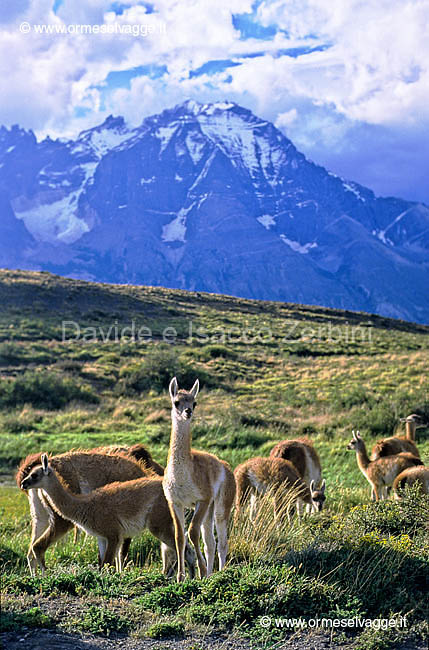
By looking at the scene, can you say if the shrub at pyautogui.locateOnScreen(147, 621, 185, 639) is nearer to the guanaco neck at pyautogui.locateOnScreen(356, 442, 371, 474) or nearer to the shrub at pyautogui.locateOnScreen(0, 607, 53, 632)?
the shrub at pyautogui.locateOnScreen(0, 607, 53, 632)

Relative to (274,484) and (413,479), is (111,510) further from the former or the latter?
(413,479)

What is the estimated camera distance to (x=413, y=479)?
8.98 meters

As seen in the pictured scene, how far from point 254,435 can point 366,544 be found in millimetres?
10429

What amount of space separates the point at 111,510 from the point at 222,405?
1705cm

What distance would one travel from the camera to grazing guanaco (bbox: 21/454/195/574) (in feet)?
21.5

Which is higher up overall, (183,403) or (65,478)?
(183,403)

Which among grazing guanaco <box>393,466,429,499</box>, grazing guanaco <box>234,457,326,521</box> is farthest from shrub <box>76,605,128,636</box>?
grazing guanaco <box>393,466,429,499</box>

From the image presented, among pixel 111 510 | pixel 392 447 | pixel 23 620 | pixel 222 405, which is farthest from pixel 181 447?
pixel 222 405

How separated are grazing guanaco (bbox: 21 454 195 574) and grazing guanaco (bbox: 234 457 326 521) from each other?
1.51 m

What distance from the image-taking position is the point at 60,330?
139 feet

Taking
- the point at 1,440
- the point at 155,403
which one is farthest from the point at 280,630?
the point at 155,403

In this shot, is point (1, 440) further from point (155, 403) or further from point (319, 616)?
point (319, 616)

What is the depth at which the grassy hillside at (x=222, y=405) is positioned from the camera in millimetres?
5820

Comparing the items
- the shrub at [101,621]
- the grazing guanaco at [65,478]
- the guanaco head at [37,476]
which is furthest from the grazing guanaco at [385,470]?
the shrub at [101,621]
